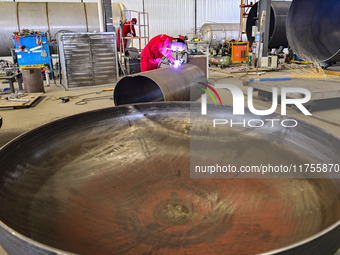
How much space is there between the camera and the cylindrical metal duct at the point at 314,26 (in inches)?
166

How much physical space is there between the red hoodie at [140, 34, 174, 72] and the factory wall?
9.12 m

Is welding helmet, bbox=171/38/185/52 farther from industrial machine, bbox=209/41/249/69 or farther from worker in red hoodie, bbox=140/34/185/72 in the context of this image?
industrial machine, bbox=209/41/249/69

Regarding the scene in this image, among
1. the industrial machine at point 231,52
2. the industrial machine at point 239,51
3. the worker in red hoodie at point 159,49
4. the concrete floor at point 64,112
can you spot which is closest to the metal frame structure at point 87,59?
the concrete floor at point 64,112

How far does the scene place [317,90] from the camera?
3.44 meters

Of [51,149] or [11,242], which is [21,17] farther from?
[11,242]

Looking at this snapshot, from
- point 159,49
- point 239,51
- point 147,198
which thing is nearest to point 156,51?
point 159,49

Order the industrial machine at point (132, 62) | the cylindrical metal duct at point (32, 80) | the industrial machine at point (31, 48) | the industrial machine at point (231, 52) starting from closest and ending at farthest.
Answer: the cylindrical metal duct at point (32, 80) < the industrial machine at point (31, 48) < the industrial machine at point (132, 62) < the industrial machine at point (231, 52)

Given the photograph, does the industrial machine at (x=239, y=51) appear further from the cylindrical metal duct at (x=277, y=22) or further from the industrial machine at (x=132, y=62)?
the industrial machine at (x=132, y=62)

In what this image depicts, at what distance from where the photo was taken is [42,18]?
27.7ft

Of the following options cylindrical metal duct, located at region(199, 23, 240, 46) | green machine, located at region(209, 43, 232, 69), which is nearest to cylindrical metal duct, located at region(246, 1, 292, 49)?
green machine, located at region(209, 43, 232, 69)

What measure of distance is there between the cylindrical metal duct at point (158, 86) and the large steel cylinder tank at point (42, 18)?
5.78 meters

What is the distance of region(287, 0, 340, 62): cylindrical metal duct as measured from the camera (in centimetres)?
421

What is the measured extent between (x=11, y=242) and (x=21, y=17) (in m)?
9.37

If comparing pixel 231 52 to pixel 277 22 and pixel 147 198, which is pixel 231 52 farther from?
pixel 147 198
